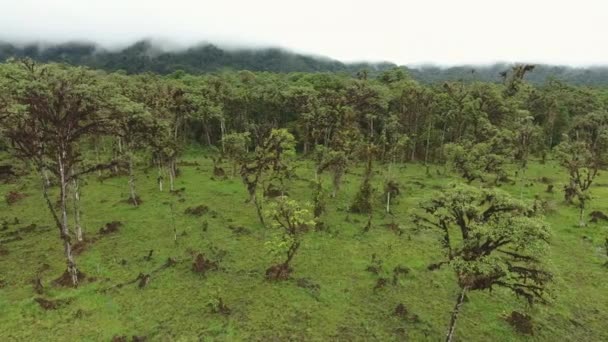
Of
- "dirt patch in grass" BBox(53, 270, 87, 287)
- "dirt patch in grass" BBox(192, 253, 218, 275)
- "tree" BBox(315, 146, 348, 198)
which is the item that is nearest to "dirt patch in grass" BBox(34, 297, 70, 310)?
"dirt patch in grass" BBox(53, 270, 87, 287)

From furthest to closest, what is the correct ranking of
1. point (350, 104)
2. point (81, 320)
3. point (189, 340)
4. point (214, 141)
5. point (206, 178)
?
1. point (214, 141)
2. point (350, 104)
3. point (206, 178)
4. point (81, 320)
5. point (189, 340)

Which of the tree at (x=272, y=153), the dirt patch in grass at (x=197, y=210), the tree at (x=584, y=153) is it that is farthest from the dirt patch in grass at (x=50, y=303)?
the tree at (x=584, y=153)

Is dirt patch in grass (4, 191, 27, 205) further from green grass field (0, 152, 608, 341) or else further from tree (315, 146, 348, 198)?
tree (315, 146, 348, 198)

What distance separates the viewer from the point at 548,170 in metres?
84.8

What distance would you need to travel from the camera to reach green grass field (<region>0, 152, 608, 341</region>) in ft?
95.0

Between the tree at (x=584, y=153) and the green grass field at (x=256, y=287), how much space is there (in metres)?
7.73

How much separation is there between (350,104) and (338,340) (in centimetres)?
6043

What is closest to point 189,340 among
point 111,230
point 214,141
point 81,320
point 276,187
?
point 81,320

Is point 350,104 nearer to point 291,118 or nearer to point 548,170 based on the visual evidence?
point 291,118

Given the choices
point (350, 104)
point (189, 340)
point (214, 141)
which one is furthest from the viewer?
point (214, 141)

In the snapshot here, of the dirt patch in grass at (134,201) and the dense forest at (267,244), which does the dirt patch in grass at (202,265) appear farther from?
the dirt patch in grass at (134,201)

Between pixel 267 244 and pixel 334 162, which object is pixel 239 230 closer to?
pixel 267 244

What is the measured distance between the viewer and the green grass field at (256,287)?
2897 cm

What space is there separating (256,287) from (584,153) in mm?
54702
